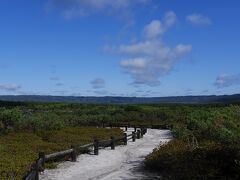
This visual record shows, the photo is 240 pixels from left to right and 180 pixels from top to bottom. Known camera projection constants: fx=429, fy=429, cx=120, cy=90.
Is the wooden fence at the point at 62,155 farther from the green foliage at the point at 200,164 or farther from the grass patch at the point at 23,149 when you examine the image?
the green foliage at the point at 200,164

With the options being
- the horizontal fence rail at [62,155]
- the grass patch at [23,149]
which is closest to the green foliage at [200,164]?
the horizontal fence rail at [62,155]

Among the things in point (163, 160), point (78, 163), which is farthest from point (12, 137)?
point (163, 160)

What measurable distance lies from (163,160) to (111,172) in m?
2.50

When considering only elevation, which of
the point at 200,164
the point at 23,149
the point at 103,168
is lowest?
the point at 103,168

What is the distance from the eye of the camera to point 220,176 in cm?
1509

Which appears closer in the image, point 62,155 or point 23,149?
point 62,155

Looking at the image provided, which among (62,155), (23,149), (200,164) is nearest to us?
(200,164)

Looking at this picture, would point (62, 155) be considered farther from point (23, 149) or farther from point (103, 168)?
point (23, 149)

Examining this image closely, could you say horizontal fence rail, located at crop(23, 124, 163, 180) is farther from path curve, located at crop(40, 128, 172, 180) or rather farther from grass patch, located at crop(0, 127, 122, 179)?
grass patch, located at crop(0, 127, 122, 179)

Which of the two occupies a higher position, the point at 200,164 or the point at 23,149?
the point at 200,164

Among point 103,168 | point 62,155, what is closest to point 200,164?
point 103,168

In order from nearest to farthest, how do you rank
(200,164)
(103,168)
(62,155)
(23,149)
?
(200,164) < (103,168) < (62,155) < (23,149)

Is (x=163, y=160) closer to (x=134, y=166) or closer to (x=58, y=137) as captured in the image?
(x=134, y=166)

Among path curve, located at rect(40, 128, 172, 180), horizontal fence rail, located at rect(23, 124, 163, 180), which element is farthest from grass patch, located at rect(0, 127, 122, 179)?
path curve, located at rect(40, 128, 172, 180)
